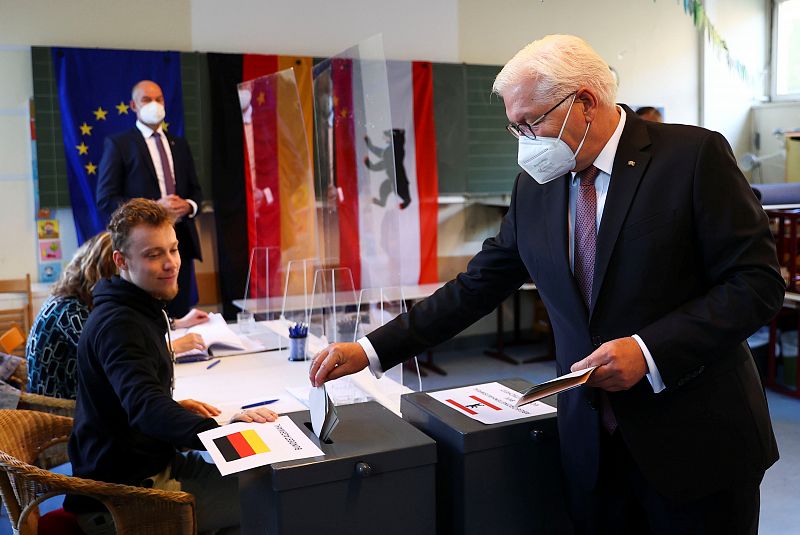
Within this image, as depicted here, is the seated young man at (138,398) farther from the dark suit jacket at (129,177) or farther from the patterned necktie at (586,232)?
the dark suit jacket at (129,177)

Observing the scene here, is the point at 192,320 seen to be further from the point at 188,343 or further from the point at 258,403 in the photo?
the point at 258,403

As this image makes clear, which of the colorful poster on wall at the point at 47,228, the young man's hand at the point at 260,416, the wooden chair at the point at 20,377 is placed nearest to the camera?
the young man's hand at the point at 260,416

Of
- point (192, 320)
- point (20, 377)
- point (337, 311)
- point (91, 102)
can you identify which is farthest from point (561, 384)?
point (91, 102)

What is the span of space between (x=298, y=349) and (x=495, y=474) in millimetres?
1607

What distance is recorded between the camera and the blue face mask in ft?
4.65

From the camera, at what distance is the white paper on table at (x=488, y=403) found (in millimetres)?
1531

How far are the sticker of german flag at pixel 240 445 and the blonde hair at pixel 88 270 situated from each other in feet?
4.40

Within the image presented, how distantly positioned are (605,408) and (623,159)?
45cm

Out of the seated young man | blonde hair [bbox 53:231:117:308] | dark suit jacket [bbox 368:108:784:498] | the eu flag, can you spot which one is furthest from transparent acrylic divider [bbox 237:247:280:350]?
dark suit jacket [bbox 368:108:784:498]

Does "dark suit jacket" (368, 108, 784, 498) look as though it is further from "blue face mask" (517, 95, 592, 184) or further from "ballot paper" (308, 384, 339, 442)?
"ballot paper" (308, 384, 339, 442)

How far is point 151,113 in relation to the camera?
473 cm

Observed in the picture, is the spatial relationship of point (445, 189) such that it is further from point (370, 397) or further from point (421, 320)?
point (421, 320)

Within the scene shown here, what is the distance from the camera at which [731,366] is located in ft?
4.48

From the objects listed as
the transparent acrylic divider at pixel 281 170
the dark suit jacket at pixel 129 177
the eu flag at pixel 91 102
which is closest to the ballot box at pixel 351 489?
the transparent acrylic divider at pixel 281 170
